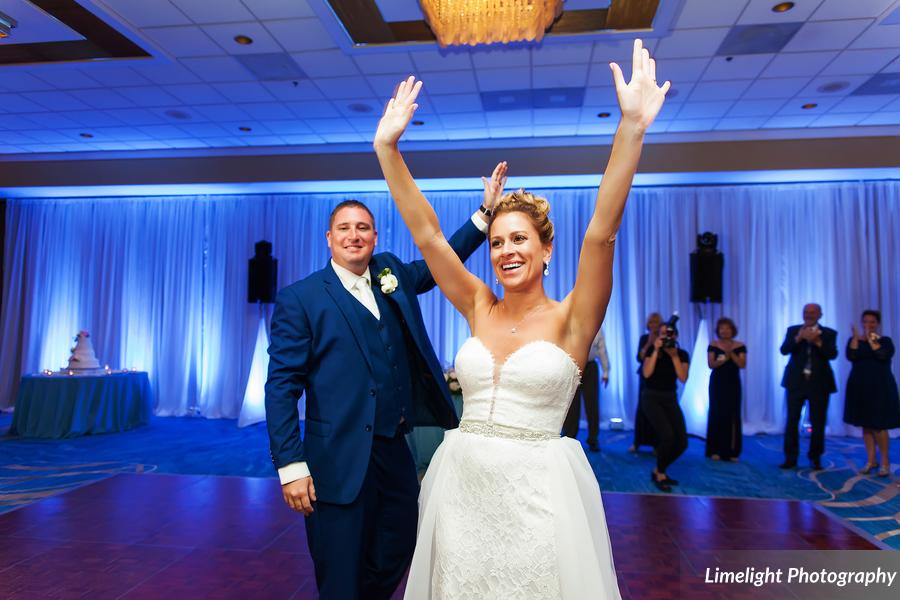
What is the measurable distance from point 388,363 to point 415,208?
2.19ft

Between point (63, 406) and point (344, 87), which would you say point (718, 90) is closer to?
point (344, 87)

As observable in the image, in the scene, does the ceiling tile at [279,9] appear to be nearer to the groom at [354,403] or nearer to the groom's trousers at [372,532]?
the groom at [354,403]

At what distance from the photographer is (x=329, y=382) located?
2.04m

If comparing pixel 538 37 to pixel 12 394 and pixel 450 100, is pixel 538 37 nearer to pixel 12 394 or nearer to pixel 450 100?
pixel 450 100

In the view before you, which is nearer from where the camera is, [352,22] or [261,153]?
[352,22]

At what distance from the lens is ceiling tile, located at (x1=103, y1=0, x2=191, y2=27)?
187 inches

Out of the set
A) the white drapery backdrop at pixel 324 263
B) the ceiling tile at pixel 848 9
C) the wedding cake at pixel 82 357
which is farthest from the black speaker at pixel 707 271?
the wedding cake at pixel 82 357

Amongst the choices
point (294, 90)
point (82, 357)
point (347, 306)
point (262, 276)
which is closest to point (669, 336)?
point (347, 306)

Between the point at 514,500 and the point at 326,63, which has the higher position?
the point at 326,63

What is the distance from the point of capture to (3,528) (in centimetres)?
376

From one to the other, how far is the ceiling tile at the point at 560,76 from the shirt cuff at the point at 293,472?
4.99m

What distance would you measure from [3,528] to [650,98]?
4.52 meters

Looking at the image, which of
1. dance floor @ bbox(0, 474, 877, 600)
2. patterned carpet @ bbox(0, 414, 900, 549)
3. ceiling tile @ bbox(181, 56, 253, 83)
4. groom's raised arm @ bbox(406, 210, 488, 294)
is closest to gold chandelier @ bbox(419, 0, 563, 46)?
groom's raised arm @ bbox(406, 210, 488, 294)

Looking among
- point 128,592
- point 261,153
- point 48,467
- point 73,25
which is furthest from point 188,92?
point 128,592
